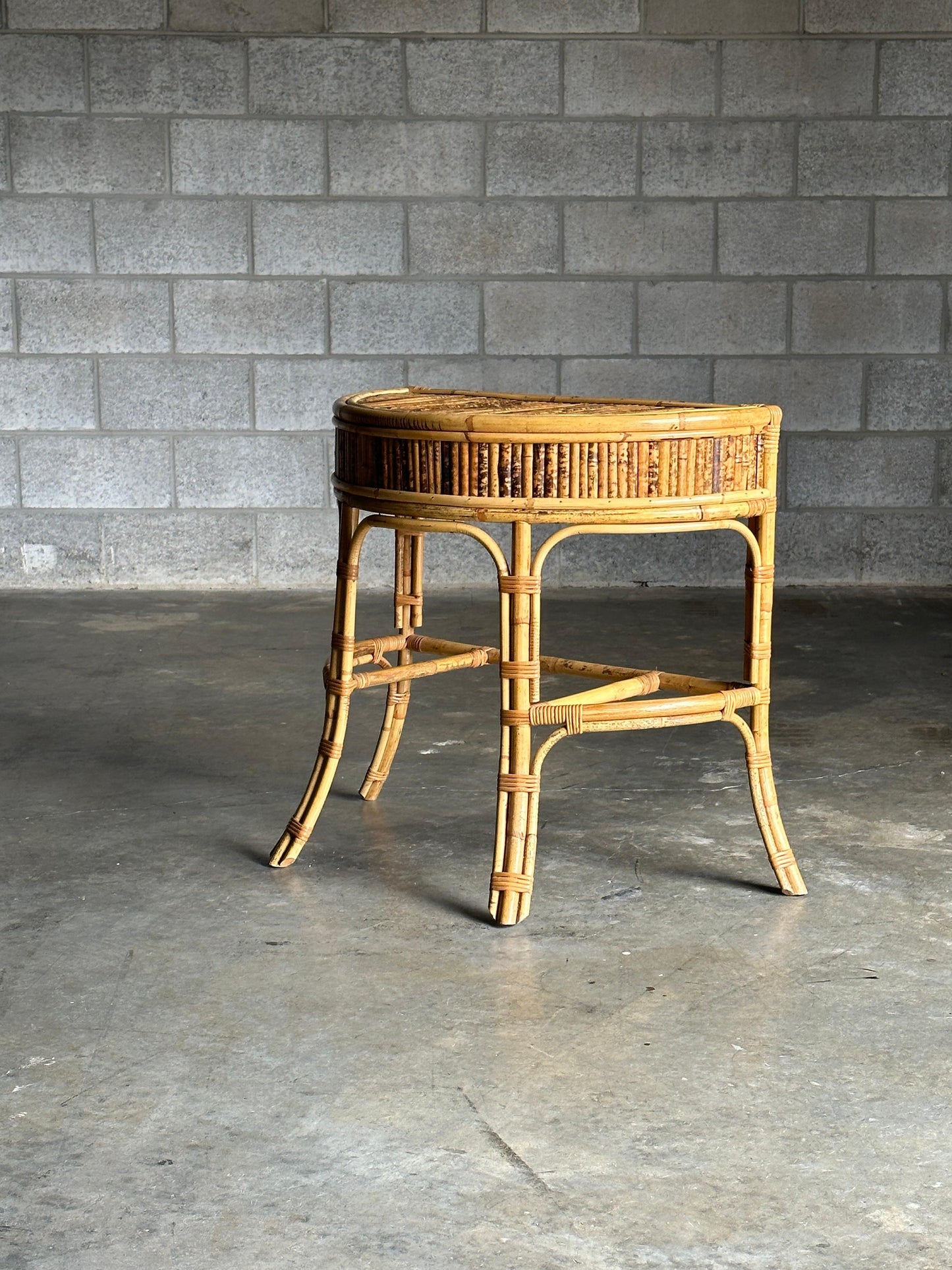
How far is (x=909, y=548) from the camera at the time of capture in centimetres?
498

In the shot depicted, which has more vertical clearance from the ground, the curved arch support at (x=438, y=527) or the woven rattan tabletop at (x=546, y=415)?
the woven rattan tabletop at (x=546, y=415)

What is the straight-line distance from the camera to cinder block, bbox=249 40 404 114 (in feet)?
15.6

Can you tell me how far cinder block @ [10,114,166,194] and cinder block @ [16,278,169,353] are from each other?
0.94 ft

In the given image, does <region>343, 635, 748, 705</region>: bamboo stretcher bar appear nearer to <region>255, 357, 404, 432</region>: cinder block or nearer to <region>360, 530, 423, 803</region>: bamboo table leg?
<region>360, 530, 423, 803</region>: bamboo table leg

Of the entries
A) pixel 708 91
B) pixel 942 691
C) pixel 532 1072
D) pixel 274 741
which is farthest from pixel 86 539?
pixel 532 1072

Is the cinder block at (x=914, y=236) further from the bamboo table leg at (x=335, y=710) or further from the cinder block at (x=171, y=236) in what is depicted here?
the bamboo table leg at (x=335, y=710)

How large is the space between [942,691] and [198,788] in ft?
5.72

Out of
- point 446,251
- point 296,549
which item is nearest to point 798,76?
point 446,251

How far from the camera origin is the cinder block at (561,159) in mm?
4793

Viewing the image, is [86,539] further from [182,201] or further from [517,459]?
[517,459]

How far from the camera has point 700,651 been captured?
4066mm

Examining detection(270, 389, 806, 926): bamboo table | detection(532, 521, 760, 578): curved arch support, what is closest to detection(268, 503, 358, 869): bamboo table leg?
detection(270, 389, 806, 926): bamboo table

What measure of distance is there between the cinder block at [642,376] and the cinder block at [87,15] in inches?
64.3

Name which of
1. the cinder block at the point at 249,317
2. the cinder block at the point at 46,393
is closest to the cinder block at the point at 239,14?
the cinder block at the point at 249,317
